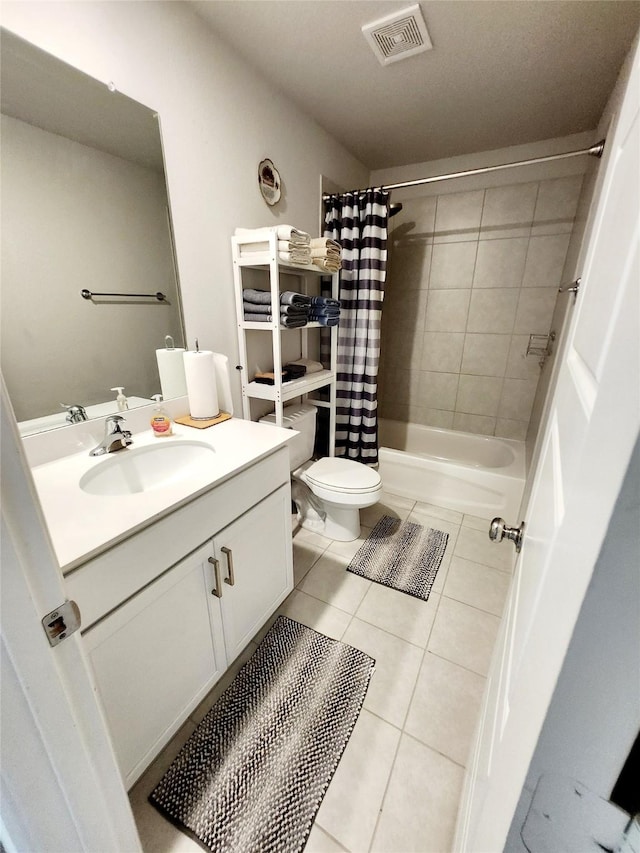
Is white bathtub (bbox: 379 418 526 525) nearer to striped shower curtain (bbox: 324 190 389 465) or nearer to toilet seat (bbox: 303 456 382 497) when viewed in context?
striped shower curtain (bbox: 324 190 389 465)

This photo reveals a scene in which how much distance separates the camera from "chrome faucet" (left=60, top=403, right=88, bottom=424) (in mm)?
1084

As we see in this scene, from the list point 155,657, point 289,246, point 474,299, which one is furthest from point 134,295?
point 474,299

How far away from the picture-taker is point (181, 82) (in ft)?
4.02

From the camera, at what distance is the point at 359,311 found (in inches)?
84.7

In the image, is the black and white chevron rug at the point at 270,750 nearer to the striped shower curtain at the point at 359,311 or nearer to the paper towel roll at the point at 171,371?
the paper towel roll at the point at 171,371

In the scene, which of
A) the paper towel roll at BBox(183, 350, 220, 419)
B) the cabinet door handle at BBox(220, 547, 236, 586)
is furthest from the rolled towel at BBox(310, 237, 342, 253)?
the cabinet door handle at BBox(220, 547, 236, 586)

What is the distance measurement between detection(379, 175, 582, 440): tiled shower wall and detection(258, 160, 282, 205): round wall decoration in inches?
50.4

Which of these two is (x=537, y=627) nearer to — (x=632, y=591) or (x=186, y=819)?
(x=632, y=591)

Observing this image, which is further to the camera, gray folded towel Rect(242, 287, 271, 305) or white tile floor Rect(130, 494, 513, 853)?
gray folded towel Rect(242, 287, 271, 305)

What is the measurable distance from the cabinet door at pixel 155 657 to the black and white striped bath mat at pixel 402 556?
90cm

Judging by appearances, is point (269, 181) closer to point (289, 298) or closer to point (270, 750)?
point (289, 298)

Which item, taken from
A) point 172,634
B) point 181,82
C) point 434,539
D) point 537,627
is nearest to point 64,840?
point 172,634

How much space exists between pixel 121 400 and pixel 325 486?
3.41 feet

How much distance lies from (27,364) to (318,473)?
131cm
